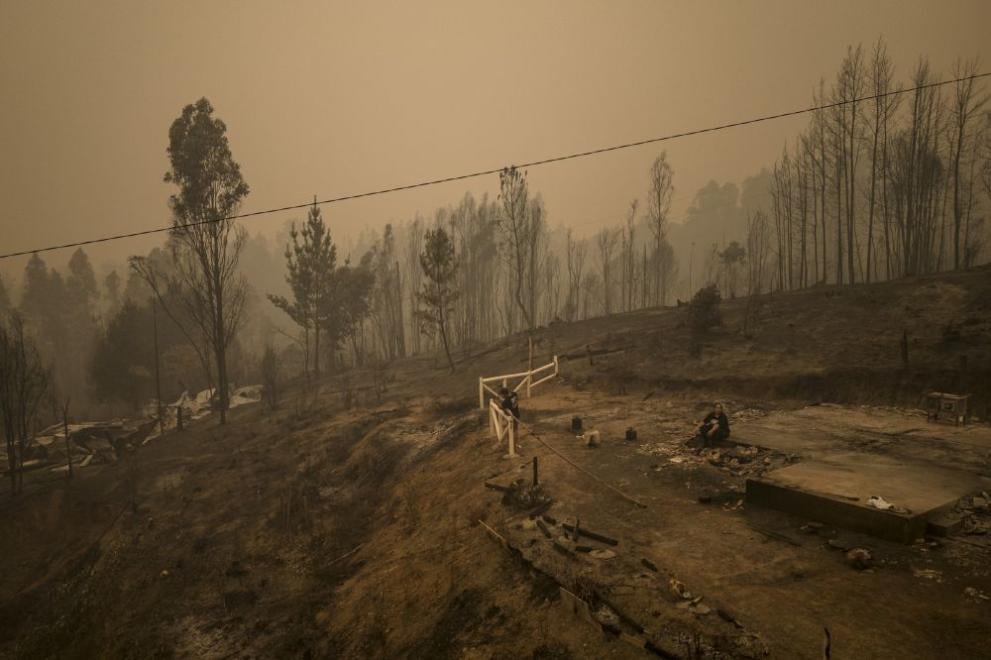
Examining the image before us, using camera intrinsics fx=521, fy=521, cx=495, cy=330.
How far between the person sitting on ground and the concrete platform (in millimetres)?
2041

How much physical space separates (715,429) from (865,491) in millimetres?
3647

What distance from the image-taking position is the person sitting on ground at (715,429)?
1148cm

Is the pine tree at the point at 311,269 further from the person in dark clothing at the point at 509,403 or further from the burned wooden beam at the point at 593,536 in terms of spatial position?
the burned wooden beam at the point at 593,536

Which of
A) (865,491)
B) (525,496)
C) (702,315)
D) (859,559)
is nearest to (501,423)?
(525,496)

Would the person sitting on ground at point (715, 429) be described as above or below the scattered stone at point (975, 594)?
above

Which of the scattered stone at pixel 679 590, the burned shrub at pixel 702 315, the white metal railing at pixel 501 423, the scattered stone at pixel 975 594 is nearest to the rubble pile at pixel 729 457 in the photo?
the white metal railing at pixel 501 423

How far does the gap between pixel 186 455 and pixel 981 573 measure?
24.4 meters

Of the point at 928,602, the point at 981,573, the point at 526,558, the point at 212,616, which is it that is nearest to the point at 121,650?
the point at 212,616

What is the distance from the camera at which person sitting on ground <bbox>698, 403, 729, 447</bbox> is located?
37.7ft

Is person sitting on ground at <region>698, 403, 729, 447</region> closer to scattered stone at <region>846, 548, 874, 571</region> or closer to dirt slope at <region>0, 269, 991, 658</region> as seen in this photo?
dirt slope at <region>0, 269, 991, 658</region>

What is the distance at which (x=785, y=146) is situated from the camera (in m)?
47.7

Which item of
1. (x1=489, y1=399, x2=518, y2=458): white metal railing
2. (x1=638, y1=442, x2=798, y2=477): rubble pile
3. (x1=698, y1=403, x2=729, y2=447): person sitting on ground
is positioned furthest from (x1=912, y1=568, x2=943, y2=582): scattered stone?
(x1=489, y1=399, x2=518, y2=458): white metal railing

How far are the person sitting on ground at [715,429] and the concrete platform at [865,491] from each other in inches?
80.3

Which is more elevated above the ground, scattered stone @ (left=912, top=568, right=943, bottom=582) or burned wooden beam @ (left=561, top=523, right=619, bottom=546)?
scattered stone @ (left=912, top=568, right=943, bottom=582)
